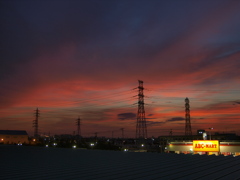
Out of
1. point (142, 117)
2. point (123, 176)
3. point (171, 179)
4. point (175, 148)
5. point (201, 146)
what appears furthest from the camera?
point (175, 148)

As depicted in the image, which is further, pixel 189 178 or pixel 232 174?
pixel 232 174

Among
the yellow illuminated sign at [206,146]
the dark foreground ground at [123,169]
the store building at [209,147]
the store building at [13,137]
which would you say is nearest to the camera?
the dark foreground ground at [123,169]

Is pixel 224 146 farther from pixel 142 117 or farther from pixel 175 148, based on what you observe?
pixel 142 117

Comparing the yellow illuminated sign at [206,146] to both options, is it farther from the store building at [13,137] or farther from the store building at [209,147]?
the store building at [13,137]

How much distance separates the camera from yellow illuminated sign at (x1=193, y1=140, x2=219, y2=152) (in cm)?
4694

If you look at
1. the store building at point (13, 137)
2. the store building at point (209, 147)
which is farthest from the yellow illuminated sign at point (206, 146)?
the store building at point (13, 137)

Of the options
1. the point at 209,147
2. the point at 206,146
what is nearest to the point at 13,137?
the point at 206,146

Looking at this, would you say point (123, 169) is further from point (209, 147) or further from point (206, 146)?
point (206, 146)

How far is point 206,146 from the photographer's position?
4844 centimetres

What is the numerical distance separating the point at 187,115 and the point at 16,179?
81.8 meters

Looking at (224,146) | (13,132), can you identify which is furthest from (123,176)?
(13,132)

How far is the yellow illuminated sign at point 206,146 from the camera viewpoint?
4694 cm

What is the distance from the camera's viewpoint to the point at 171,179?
10453mm

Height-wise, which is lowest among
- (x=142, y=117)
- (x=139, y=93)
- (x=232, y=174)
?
(x=232, y=174)
